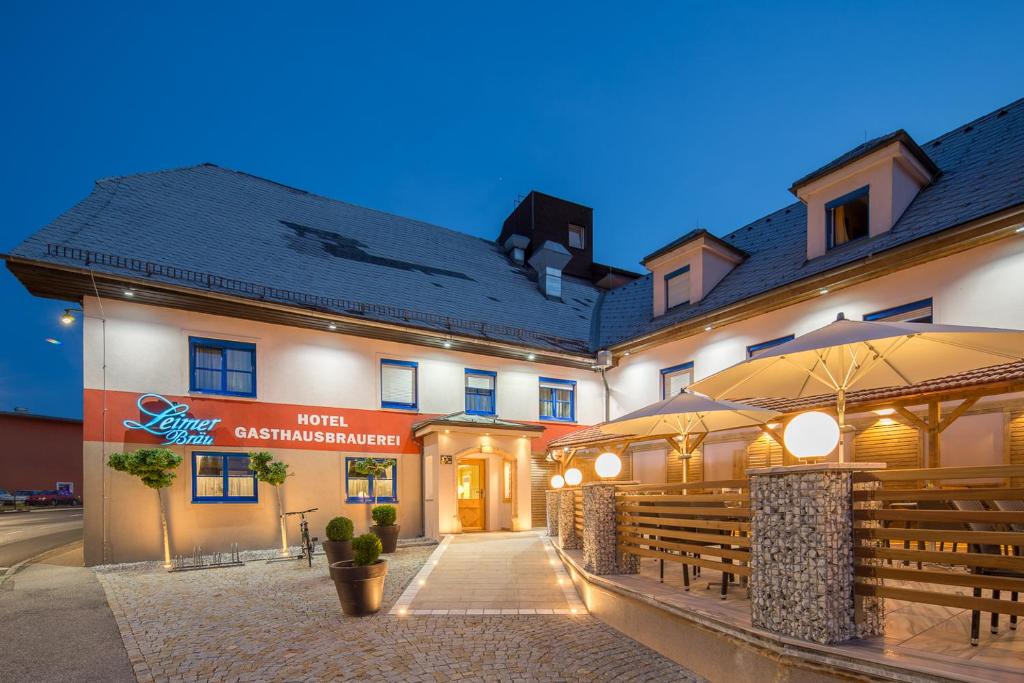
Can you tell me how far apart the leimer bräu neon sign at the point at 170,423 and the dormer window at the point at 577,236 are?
744 inches

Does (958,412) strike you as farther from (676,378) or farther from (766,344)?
(676,378)

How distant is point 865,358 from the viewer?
688 centimetres

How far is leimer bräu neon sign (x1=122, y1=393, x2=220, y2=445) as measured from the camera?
13.1 m

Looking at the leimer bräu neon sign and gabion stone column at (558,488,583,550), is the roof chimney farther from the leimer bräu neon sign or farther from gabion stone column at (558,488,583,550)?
the leimer bräu neon sign

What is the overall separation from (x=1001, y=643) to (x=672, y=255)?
1352 centimetres

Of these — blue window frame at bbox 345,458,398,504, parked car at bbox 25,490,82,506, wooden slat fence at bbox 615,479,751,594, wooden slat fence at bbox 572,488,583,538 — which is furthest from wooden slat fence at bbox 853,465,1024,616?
parked car at bbox 25,490,82,506

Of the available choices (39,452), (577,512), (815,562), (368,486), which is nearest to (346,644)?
(815,562)

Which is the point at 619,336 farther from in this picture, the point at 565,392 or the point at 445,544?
the point at 445,544

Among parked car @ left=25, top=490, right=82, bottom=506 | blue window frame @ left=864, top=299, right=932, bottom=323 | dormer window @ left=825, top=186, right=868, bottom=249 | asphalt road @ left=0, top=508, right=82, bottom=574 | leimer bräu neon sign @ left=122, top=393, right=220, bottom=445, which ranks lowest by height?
parked car @ left=25, top=490, right=82, bottom=506

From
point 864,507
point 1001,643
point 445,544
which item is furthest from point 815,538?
point 445,544

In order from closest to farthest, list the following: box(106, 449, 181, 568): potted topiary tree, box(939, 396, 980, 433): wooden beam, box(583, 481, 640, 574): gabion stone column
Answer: box(939, 396, 980, 433): wooden beam, box(583, 481, 640, 574): gabion stone column, box(106, 449, 181, 568): potted topiary tree

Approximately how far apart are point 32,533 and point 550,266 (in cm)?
2055

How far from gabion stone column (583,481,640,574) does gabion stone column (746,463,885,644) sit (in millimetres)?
3211

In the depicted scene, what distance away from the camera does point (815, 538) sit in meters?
4.44
